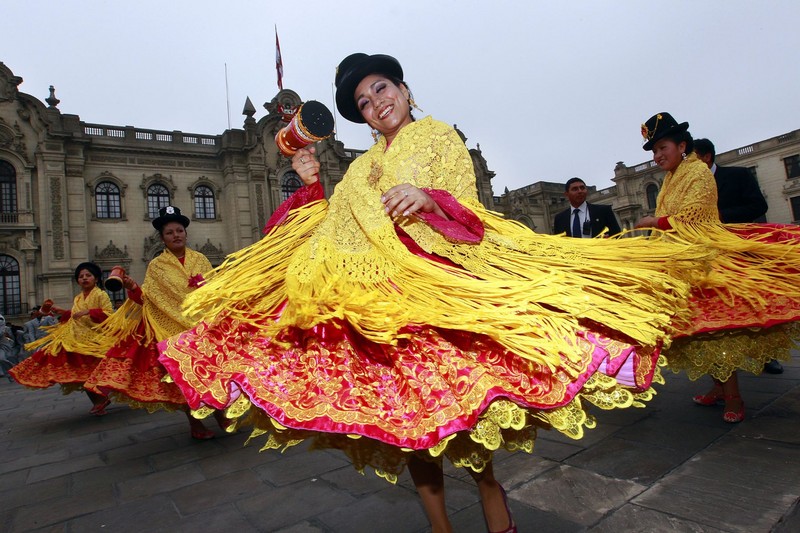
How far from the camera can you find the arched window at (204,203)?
21.6m

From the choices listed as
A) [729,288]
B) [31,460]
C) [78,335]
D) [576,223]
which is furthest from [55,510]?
[576,223]

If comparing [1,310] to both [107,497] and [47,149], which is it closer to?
[47,149]

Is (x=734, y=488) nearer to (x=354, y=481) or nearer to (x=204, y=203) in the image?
(x=354, y=481)

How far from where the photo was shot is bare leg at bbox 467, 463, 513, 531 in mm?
1650

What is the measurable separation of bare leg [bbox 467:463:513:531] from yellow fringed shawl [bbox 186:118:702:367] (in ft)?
2.13

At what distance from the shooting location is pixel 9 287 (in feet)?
59.5

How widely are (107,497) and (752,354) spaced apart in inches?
167

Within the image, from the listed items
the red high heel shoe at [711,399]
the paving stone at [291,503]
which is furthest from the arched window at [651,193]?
the paving stone at [291,503]

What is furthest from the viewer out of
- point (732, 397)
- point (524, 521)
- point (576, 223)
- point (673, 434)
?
point (576, 223)

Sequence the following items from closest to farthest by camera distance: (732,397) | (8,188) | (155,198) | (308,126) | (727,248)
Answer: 1. (308,126)
2. (727,248)
3. (732,397)
4. (8,188)
5. (155,198)

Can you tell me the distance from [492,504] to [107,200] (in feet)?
74.9

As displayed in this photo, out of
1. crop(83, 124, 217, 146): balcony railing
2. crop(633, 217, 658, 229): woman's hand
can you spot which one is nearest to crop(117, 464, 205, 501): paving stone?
crop(633, 217, 658, 229): woman's hand

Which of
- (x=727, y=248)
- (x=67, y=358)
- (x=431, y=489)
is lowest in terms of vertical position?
(x=431, y=489)

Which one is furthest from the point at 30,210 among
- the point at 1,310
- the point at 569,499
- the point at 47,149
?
the point at 569,499
